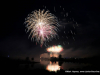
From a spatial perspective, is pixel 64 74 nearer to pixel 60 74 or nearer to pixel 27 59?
pixel 60 74

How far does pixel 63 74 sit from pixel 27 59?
475 feet

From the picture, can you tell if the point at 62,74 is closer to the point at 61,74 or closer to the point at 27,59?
the point at 61,74

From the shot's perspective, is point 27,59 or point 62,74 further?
point 27,59

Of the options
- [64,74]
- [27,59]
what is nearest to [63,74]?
[64,74]

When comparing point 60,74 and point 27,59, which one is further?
point 27,59

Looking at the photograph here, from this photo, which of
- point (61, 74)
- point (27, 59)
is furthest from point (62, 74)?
point (27, 59)

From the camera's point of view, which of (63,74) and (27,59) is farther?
(27,59)

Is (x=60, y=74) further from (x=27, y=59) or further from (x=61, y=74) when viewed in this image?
(x=27, y=59)

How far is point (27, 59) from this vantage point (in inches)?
6206

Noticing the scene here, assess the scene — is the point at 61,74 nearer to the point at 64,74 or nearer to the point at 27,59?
the point at 64,74

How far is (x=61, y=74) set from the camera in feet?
78.8

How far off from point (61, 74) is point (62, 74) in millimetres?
352

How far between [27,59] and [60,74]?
474 ft

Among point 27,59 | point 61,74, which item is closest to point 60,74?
point 61,74
